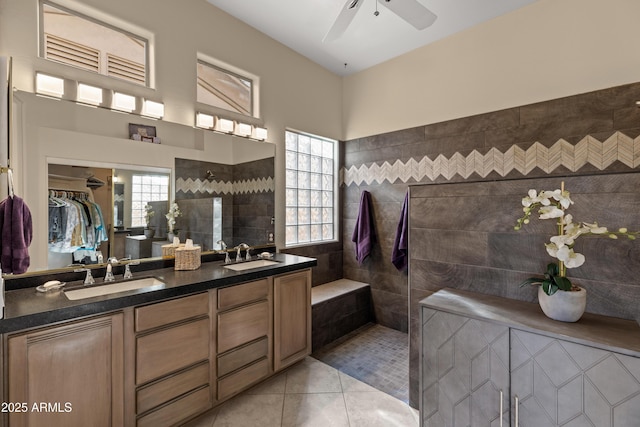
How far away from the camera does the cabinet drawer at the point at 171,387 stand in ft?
5.36

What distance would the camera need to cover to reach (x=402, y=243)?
3.21 metres

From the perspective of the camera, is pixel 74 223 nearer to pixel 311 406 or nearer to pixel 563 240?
pixel 311 406

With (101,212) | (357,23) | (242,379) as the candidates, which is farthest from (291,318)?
(357,23)

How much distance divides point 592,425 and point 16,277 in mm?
3038

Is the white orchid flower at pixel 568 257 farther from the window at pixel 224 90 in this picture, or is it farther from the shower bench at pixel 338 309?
the window at pixel 224 90

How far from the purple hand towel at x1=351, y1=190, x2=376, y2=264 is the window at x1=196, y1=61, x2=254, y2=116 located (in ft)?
5.70

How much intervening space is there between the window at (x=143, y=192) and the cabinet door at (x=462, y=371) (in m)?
2.15

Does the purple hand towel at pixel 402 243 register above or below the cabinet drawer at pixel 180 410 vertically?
above

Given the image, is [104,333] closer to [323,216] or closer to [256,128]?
[256,128]

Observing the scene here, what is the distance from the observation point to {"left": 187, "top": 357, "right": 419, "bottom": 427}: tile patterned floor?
1932mm

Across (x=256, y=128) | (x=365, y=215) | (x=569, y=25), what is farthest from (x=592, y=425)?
(x=256, y=128)

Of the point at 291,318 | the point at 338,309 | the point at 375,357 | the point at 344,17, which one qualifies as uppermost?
the point at 344,17

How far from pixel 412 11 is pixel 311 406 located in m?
2.94

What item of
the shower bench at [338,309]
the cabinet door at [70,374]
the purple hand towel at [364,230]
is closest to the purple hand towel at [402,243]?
the purple hand towel at [364,230]
